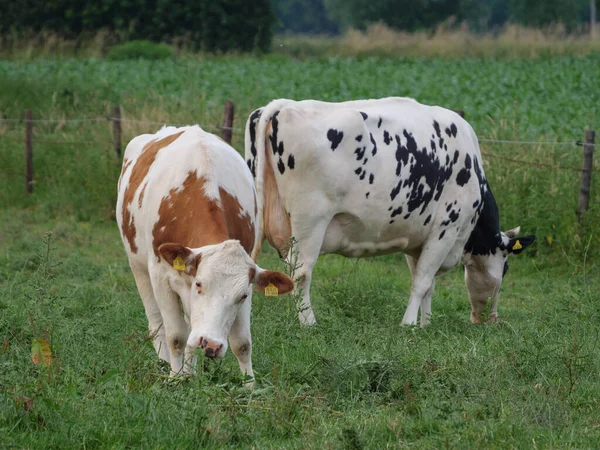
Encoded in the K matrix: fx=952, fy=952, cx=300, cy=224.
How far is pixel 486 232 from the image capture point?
869 cm

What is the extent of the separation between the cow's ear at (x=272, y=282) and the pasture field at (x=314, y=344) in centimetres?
43

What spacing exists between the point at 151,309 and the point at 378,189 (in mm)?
2274

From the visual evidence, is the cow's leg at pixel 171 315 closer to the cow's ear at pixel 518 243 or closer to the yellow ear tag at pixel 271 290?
the yellow ear tag at pixel 271 290

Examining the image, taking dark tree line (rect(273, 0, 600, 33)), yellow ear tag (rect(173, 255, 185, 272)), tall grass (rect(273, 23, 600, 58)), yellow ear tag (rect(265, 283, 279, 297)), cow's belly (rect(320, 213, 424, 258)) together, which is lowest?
dark tree line (rect(273, 0, 600, 33))

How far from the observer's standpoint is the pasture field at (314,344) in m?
4.58

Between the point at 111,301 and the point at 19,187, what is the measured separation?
6.92m

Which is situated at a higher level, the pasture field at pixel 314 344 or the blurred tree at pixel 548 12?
the pasture field at pixel 314 344

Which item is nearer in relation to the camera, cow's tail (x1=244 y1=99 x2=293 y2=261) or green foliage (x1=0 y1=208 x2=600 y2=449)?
green foliage (x1=0 y1=208 x2=600 y2=449)

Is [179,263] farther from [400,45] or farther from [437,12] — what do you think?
[437,12]

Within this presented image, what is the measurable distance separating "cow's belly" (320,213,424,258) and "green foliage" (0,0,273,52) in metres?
31.9

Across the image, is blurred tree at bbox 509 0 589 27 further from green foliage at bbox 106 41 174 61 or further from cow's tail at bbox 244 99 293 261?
cow's tail at bbox 244 99 293 261

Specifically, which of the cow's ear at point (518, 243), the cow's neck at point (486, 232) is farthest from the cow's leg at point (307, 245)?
the cow's ear at point (518, 243)

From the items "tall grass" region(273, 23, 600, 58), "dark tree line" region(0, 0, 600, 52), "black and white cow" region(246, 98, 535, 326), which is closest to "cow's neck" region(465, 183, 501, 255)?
"black and white cow" region(246, 98, 535, 326)

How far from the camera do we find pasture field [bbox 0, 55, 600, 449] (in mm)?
4582
